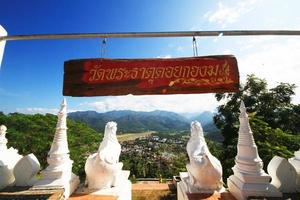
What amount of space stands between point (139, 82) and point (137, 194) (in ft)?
25.4

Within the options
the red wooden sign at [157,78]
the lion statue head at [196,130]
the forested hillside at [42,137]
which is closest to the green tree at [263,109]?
the lion statue head at [196,130]

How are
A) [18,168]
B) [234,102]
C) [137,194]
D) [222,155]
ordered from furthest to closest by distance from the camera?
[234,102], [222,155], [137,194], [18,168]

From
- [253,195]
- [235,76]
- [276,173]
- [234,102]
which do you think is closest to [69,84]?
[235,76]

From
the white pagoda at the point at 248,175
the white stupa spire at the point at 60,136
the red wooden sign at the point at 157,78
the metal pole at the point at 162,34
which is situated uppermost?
the metal pole at the point at 162,34

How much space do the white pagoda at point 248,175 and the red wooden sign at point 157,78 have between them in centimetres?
284

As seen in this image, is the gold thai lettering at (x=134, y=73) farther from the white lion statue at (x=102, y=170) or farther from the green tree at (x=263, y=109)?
the green tree at (x=263, y=109)

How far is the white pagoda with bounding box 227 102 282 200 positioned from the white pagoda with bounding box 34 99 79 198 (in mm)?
4846

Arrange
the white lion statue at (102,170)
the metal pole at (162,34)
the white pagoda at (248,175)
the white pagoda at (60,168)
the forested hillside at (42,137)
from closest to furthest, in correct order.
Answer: the metal pole at (162,34) → the white pagoda at (248,175) → the white pagoda at (60,168) → the white lion statue at (102,170) → the forested hillside at (42,137)

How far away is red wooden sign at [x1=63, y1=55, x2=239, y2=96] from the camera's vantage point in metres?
4.07

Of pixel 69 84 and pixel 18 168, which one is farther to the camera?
pixel 18 168

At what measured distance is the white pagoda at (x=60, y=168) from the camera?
629 cm

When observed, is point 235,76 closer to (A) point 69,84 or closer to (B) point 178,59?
(B) point 178,59

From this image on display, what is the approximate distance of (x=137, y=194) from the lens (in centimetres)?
1020

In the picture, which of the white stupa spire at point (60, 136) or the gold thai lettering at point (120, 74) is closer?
the gold thai lettering at point (120, 74)
